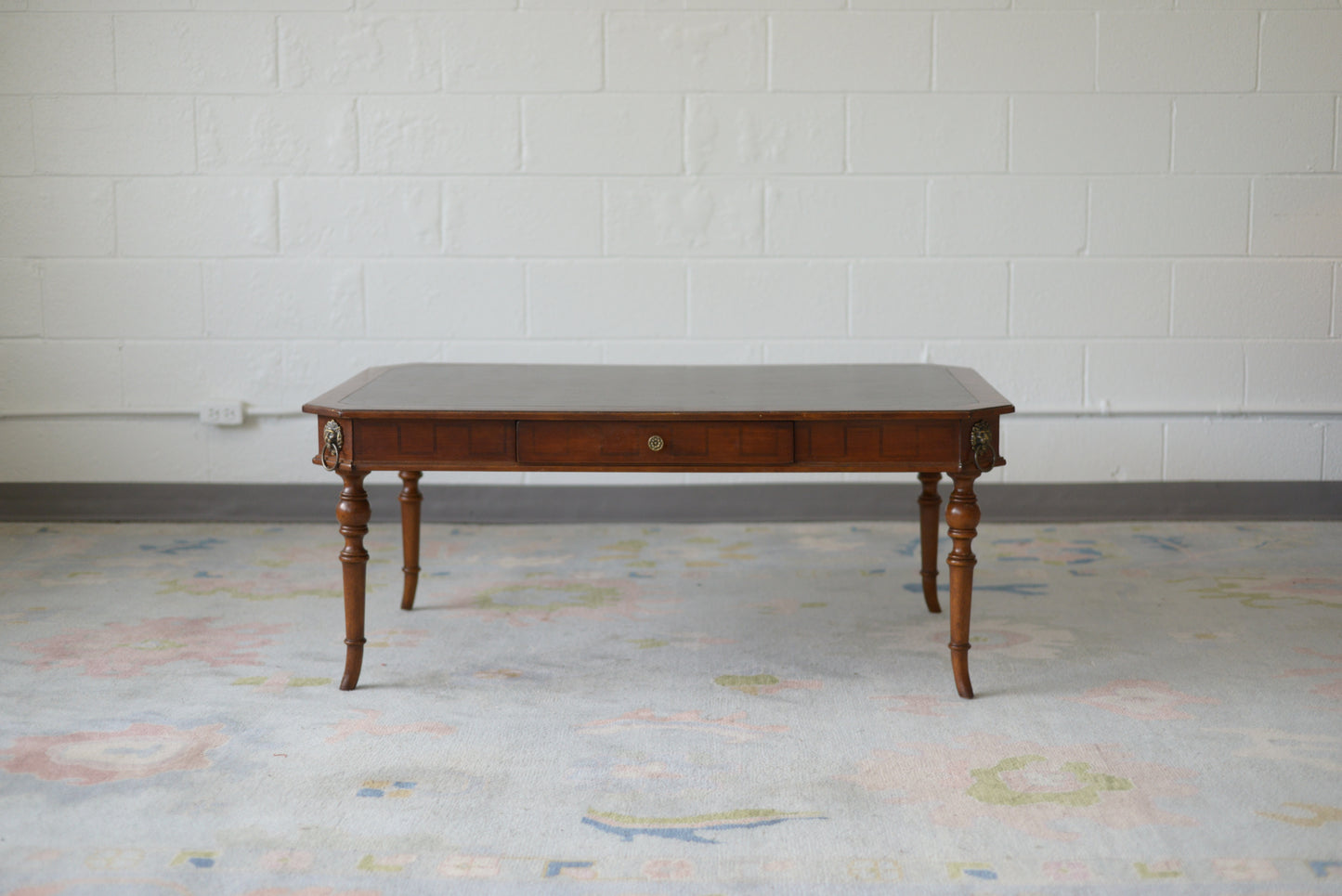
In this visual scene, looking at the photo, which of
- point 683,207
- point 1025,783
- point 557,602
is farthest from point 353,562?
point 683,207

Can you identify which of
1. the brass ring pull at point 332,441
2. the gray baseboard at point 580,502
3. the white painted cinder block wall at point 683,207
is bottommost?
the gray baseboard at point 580,502

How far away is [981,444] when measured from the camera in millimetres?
2461

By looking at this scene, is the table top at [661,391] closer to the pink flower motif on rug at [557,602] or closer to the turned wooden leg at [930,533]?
the turned wooden leg at [930,533]

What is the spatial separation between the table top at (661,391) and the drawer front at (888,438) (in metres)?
0.03

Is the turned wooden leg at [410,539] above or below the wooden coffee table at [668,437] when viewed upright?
below

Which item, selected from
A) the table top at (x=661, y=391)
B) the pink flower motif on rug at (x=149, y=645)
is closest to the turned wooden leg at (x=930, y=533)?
the table top at (x=661, y=391)

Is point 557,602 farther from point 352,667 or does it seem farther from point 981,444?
point 981,444

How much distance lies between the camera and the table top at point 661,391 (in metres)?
2.46

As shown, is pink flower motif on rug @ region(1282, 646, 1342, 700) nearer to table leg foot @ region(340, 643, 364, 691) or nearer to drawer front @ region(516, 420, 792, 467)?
drawer front @ region(516, 420, 792, 467)

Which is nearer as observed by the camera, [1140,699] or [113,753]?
[113,753]

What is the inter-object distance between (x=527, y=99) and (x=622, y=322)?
77 cm

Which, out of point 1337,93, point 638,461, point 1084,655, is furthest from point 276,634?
point 1337,93

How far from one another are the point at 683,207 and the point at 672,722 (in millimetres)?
2067

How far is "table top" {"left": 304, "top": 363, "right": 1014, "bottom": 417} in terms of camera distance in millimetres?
2461
